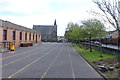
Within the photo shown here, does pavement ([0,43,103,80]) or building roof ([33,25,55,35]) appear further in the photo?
building roof ([33,25,55,35])

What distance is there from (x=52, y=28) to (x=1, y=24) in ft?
290

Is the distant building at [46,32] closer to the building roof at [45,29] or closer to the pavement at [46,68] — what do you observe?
the building roof at [45,29]

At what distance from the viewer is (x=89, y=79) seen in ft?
28.8

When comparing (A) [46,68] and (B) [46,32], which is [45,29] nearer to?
(B) [46,32]

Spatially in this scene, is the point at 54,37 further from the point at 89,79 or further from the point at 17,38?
the point at 89,79

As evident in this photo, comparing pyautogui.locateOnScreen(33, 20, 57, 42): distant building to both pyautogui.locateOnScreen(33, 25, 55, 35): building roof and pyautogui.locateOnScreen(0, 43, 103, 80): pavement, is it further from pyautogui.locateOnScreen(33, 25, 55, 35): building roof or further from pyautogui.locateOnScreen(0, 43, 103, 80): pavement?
pyautogui.locateOnScreen(0, 43, 103, 80): pavement

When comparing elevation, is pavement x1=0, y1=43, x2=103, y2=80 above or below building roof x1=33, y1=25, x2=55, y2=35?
below

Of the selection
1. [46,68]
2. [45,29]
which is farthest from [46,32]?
[46,68]

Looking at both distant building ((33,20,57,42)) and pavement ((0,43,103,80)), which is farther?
distant building ((33,20,57,42))

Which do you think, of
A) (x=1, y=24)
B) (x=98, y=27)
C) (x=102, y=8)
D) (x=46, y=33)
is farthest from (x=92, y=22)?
(x=46, y=33)

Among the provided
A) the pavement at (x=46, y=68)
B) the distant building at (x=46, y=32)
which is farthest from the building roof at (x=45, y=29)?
the pavement at (x=46, y=68)

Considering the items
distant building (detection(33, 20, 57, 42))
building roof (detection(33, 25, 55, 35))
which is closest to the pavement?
distant building (detection(33, 20, 57, 42))

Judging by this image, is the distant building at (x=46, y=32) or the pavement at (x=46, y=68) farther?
the distant building at (x=46, y=32)

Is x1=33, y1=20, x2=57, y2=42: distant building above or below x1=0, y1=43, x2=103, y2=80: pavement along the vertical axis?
above
